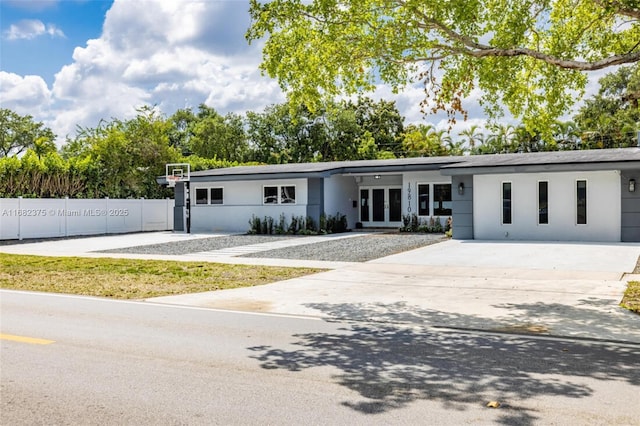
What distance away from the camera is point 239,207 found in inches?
1129

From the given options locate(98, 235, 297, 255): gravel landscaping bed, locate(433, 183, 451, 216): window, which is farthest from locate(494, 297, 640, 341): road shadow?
locate(433, 183, 451, 216): window

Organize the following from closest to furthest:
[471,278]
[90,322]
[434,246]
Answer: [90,322] → [471,278] → [434,246]

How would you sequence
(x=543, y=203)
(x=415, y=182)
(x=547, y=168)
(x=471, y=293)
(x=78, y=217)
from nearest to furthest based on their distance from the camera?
(x=471, y=293) < (x=547, y=168) < (x=543, y=203) < (x=415, y=182) < (x=78, y=217)

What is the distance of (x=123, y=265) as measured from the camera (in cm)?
1568

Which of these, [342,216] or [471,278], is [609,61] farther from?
[342,216]

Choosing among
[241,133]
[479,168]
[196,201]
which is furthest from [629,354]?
[241,133]

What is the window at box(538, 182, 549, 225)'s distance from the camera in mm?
20672

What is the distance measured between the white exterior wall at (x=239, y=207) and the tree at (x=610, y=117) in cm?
2568

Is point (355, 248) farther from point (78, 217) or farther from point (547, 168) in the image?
point (78, 217)

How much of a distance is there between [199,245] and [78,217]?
9.00 metres

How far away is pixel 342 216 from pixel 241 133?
3023 centimetres

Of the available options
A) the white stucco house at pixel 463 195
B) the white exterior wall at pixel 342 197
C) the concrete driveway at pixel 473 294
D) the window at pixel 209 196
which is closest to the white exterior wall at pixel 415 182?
the white stucco house at pixel 463 195

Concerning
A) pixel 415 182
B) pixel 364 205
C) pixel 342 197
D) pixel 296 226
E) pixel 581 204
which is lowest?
pixel 296 226

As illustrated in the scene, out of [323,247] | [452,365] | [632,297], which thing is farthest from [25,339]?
[323,247]
